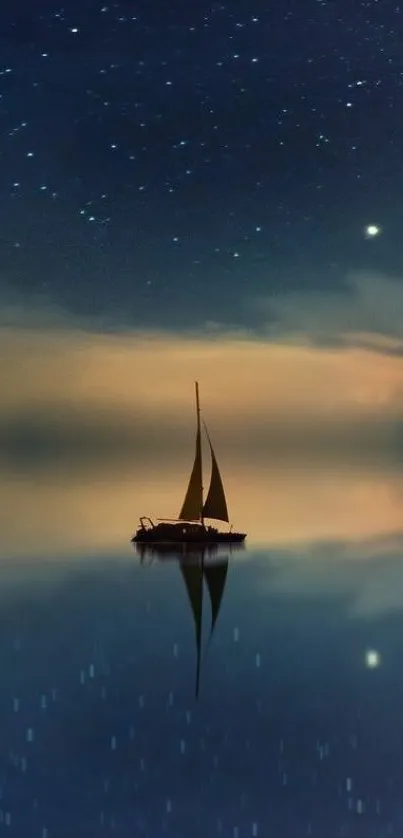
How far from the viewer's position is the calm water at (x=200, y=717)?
11633mm

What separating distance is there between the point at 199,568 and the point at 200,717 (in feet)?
59.6

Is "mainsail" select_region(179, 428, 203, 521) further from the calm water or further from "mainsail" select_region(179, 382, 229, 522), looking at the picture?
the calm water

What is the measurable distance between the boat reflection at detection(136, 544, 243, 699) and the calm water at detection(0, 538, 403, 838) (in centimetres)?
28

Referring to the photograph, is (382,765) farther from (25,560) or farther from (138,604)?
(25,560)

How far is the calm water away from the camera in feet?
38.2

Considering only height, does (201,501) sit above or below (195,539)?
above

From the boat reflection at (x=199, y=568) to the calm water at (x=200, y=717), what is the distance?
0.28 metres

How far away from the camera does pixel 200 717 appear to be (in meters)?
15.5

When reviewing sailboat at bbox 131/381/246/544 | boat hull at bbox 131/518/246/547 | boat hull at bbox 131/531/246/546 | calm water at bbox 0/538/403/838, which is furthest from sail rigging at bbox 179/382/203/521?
calm water at bbox 0/538/403/838

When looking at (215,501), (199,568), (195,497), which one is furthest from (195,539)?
(199,568)

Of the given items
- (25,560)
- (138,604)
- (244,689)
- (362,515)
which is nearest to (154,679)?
(244,689)

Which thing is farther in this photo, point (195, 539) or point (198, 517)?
point (198, 517)

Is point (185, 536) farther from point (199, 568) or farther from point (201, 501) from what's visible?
point (199, 568)

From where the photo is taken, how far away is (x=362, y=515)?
194 feet
